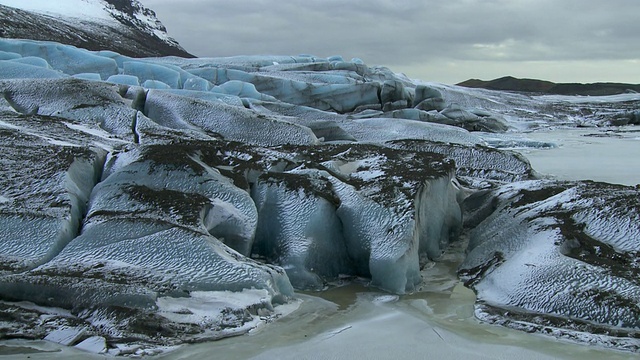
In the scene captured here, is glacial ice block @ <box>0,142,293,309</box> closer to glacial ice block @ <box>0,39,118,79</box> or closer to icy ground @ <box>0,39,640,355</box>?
icy ground @ <box>0,39,640,355</box>

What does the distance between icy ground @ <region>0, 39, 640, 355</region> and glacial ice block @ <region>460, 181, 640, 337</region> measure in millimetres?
14

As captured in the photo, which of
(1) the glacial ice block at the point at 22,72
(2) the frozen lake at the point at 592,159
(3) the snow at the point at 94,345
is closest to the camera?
(3) the snow at the point at 94,345

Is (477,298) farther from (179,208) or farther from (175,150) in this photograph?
(175,150)

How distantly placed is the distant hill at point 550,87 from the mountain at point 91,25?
29801 millimetres

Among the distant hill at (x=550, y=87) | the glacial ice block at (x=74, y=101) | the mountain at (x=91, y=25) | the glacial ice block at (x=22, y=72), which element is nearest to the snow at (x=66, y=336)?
the glacial ice block at (x=74, y=101)

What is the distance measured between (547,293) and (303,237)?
1.78 metres

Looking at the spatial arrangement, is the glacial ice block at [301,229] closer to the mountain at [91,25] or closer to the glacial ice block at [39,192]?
the glacial ice block at [39,192]

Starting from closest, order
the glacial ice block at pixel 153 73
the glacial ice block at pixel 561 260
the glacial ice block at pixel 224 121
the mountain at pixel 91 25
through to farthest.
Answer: the glacial ice block at pixel 561 260, the glacial ice block at pixel 224 121, the glacial ice block at pixel 153 73, the mountain at pixel 91 25

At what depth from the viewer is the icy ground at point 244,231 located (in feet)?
11.9

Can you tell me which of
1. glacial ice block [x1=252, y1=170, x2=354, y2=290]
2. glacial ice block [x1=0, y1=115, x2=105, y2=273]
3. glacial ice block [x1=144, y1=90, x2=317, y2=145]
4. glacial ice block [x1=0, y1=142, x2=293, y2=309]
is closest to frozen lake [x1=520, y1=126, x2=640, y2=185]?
glacial ice block [x1=144, y1=90, x2=317, y2=145]

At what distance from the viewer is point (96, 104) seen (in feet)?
26.1

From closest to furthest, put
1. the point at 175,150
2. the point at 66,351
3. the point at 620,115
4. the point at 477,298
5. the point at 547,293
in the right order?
1. the point at 66,351
2. the point at 547,293
3. the point at 477,298
4. the point at 175,150
5. the point at 620,115

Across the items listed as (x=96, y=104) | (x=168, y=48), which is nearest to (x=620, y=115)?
(x=96, y=104)

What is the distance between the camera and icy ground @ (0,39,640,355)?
11.9ft
